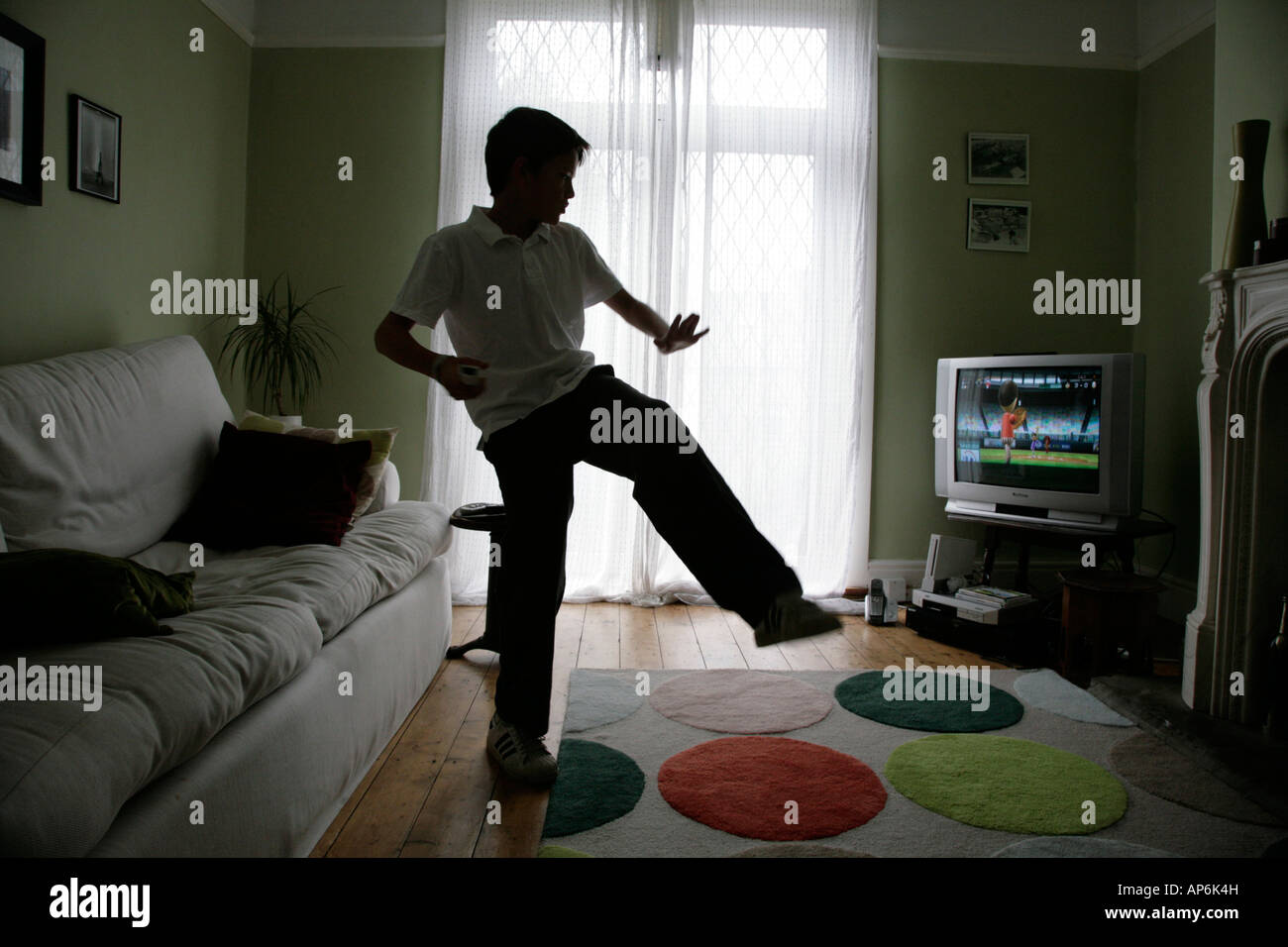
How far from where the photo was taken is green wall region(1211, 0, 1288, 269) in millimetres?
2688

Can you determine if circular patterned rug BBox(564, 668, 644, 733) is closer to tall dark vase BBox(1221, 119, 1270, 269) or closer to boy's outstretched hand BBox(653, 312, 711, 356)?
boy's outstretched hand BBox(653, 312, 711, 356)

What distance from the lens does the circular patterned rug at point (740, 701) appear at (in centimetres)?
245

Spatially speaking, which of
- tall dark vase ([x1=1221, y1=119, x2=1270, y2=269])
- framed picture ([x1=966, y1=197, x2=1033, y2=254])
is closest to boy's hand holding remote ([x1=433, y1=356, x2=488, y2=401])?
tall dark vase ([x1=1221, y1=119, x2=1270, y2=269])

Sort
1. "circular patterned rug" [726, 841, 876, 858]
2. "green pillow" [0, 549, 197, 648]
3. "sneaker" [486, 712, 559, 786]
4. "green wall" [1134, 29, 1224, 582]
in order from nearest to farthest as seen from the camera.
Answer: "green pillow" [0, 549, 197, 648]
"circular patterned rug" [726, 841, 876, 858]
"sneaker" [486, 712, 559, 786]
"green wall" [1134, 29, 1224, 582]

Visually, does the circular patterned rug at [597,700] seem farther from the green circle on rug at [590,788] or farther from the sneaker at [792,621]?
the sneaker at [792,621]

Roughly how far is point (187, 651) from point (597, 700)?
1.39 m

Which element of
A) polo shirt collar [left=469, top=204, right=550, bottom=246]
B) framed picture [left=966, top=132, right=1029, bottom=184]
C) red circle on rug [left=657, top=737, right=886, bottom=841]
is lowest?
red circle on rug [left=657, top=737, right=886, bottom=841]

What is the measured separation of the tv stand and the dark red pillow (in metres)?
2.51

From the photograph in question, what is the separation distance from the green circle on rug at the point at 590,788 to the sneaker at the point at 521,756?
0.04m

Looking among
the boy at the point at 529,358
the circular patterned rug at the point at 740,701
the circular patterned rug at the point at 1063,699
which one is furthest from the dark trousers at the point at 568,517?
the circular patterned rug at the point at 1063,699

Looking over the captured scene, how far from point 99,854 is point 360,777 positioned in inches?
38.8

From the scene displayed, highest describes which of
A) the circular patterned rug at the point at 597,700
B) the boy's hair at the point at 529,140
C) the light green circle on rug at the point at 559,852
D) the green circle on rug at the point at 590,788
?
the boy's hair at the point at 529,140

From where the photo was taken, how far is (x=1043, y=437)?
3455mm
